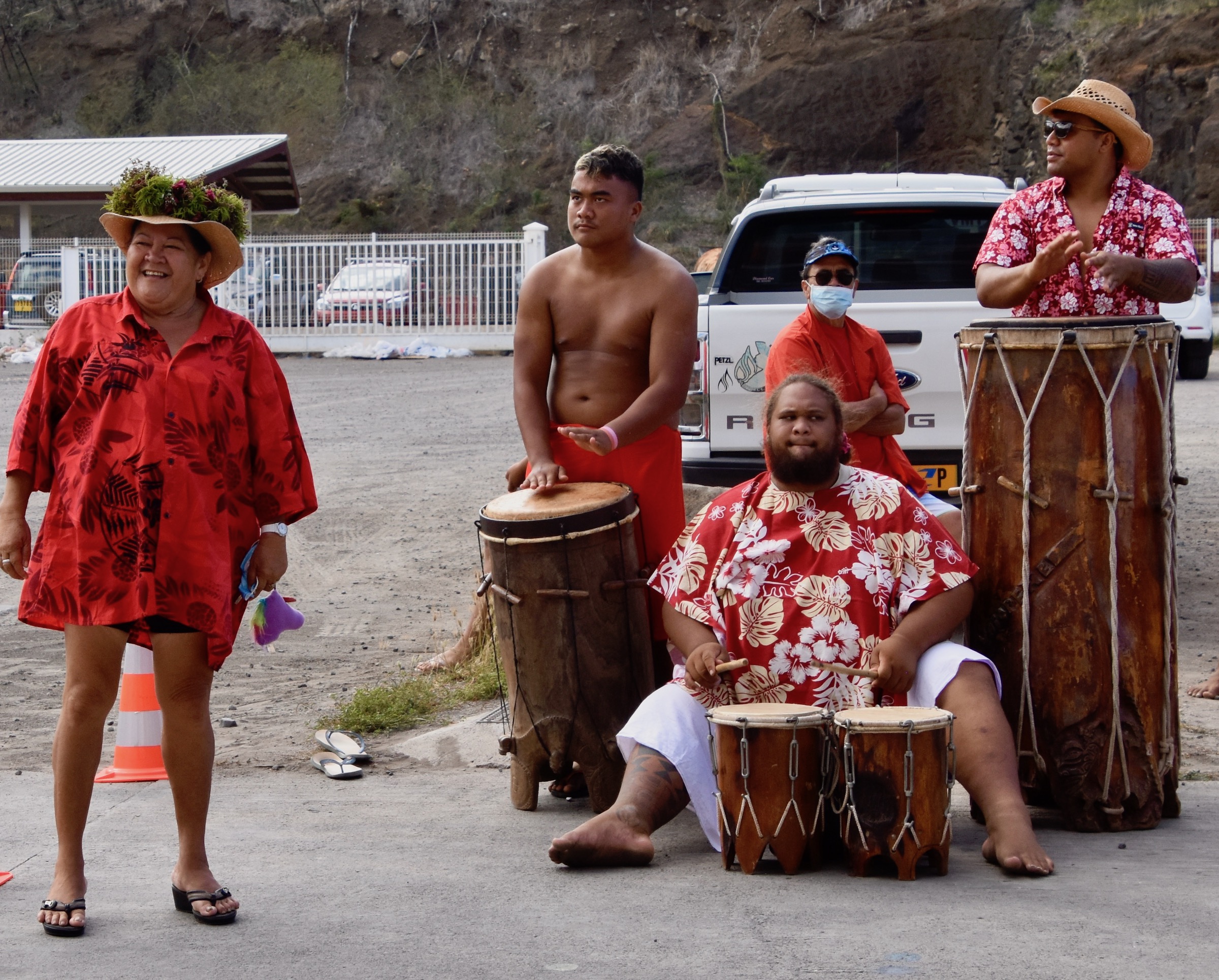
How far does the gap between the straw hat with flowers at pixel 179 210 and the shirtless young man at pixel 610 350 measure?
3.78 ft

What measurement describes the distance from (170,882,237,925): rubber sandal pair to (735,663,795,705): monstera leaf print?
147cm

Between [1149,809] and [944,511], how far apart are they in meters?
1.76

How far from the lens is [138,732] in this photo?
17.0 feet

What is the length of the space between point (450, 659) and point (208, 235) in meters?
3.34

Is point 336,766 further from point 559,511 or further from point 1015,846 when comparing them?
point 1015,846

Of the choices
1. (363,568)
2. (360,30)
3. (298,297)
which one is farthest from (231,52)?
(363,568)

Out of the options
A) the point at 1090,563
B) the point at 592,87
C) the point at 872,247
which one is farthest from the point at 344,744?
the point at 592,87

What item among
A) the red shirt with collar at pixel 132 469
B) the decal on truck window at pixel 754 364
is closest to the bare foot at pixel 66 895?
the red shirt with collar at pixel 132 469

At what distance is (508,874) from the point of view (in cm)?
392

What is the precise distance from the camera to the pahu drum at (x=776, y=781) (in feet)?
12.6

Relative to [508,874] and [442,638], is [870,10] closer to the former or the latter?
[442,638]

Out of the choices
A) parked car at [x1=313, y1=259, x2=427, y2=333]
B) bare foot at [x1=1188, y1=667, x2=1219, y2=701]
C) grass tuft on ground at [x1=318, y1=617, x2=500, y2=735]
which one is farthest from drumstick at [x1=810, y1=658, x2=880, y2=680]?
parked car at [x1=313, y1=259, x2=427, y2=333]

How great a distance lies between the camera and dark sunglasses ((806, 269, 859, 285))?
18.0ft

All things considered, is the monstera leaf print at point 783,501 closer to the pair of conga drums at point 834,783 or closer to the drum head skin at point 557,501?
the drum head skin at point 557,501
